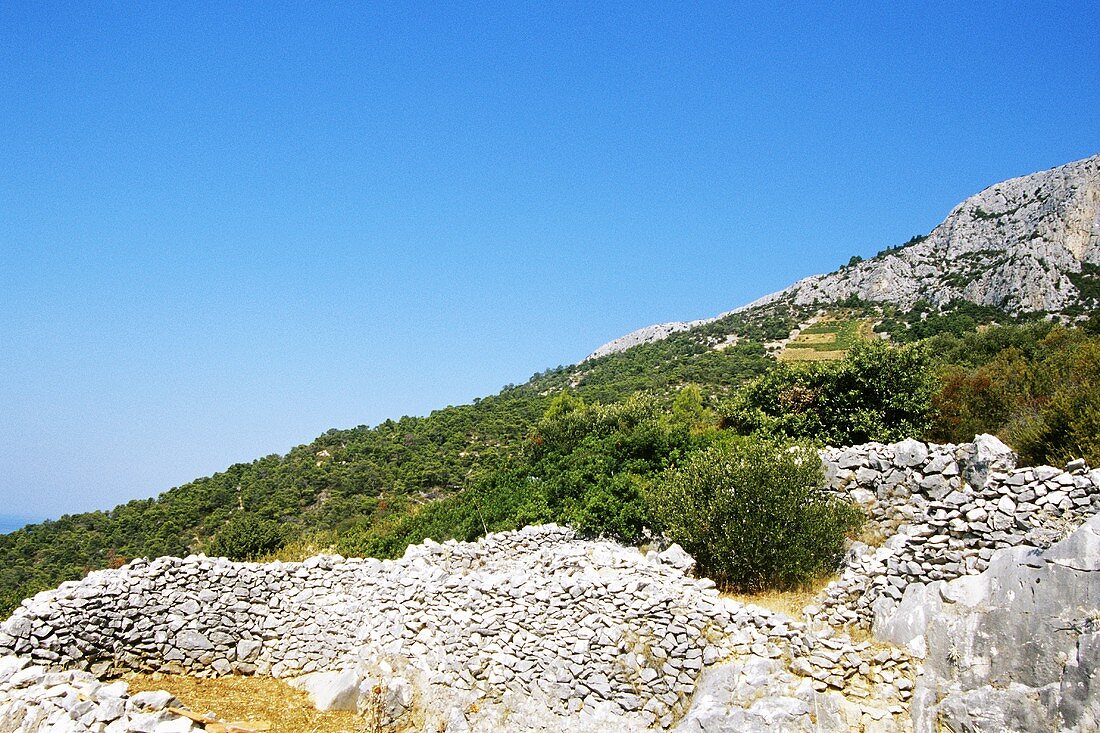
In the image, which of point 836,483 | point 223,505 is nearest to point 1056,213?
point 836,483

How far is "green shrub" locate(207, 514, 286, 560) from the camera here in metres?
18.2

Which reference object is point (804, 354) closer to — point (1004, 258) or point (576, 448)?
point (1004, 258)

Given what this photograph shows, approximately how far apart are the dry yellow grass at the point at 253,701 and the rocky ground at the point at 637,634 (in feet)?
0.91

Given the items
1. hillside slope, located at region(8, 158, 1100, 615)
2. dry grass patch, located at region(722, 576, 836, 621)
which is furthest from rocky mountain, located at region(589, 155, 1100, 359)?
dry grass patch, located at region(722, 576, 836, 621)

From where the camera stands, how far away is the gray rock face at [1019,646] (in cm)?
780

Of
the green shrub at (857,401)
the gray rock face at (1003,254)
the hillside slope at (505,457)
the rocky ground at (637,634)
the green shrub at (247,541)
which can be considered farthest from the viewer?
the gray rock face at (1003,254)

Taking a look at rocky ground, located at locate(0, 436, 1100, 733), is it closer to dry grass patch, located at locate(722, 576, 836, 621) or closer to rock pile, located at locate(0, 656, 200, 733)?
rock pile, located at locate(0, 656, 200, 733)

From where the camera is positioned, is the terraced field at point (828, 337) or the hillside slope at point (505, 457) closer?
the hillside slope at point (505, 457)

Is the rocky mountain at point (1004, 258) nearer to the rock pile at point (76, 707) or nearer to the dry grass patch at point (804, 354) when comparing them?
the dry grass patch at point (804, 354)

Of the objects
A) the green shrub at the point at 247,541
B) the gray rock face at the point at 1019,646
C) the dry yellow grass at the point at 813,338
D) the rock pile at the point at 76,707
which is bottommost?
the gray rock face at the point at 1019,646

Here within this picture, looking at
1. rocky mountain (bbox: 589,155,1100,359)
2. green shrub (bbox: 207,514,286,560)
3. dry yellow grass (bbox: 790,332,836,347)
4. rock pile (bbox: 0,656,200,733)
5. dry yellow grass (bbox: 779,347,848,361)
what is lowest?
rock pile (bbox: 0,656,200,733)

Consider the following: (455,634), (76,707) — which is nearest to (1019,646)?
(455,634)

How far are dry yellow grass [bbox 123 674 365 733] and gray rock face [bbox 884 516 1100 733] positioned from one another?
8.60 meters

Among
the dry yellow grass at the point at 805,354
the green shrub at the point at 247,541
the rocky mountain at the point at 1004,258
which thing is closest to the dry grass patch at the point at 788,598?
the green shrub at the point at 247,541
